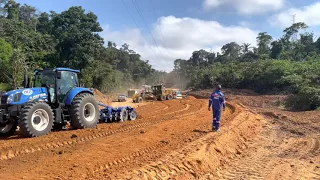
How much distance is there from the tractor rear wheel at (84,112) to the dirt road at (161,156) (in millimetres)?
559

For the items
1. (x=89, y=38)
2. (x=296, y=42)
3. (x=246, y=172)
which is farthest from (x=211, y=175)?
(x=296, y=42)

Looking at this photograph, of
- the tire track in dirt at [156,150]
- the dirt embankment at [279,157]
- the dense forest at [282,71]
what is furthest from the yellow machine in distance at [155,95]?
the tire track in dirt at [156,150]

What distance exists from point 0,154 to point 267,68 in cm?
4014

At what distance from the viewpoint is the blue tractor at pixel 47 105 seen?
8961 mm

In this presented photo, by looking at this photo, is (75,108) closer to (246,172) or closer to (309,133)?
(246,172)

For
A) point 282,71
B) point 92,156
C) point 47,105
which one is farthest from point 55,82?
point 282,71

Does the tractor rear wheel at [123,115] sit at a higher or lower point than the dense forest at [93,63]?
lower

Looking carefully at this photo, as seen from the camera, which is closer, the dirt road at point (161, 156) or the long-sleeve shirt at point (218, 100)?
the dirt road at point (161, 156)

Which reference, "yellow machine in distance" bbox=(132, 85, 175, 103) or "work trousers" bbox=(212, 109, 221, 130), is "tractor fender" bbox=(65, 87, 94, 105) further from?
"yellow machine in distance" bbox=(132, 85, 175, 103)

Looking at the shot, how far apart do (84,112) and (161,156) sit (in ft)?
18.1

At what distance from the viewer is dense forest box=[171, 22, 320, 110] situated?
23.2 m

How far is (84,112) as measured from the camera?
1125 centimetres

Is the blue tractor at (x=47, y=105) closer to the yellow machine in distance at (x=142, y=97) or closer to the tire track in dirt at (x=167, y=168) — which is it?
the tire track in dirt at (x=167, y=168)

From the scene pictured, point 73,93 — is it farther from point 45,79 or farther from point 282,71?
point 282,71
